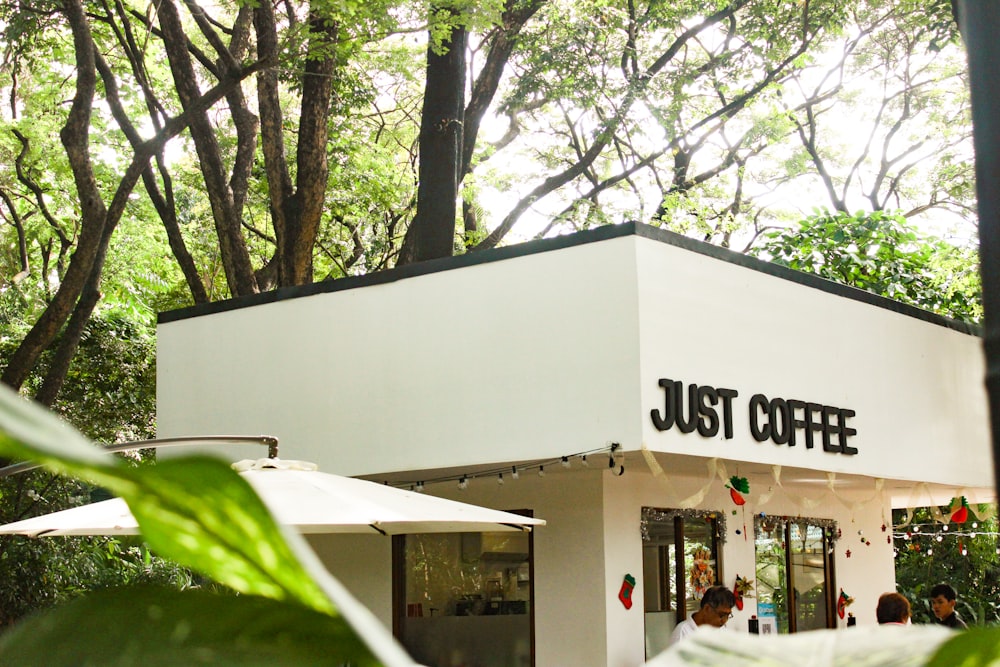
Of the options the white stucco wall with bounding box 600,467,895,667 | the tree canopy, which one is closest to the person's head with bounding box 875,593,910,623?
the white stucco wall with bounding box 600,467,895,667

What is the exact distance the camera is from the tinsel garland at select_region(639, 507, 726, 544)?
32.0ft

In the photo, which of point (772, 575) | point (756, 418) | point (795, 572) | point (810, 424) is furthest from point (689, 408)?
point (795, 572)

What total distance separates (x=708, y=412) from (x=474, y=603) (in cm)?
287

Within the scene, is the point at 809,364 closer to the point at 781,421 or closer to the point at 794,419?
the point at 794,419

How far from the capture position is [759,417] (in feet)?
28.2

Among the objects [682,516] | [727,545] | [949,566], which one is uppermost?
[682,516]

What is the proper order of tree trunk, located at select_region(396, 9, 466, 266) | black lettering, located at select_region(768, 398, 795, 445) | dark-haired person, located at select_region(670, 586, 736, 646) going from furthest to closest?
tree trunk, located at select_region(396, 9, 466, 266), black lettering, located at select_region(768, 398, 795, 445), dark-haired person, located at select_region(670, 586, 736, 646)

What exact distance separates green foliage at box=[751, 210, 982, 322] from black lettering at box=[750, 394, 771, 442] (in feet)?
Answer: 13.0

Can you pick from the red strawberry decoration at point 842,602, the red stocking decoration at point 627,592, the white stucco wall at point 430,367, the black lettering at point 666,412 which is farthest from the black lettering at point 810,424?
the red strawberry decoration at point 842,602

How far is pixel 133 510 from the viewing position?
24 centimetres

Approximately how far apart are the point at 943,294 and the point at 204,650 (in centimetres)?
1321

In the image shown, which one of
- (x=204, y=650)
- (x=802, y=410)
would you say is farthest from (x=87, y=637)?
(x=802, y=410)

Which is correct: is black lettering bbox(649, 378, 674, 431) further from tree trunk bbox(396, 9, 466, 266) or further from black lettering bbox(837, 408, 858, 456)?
tree trunk bbox(396, 9, 466, 266)

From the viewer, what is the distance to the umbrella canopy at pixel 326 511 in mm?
6512
